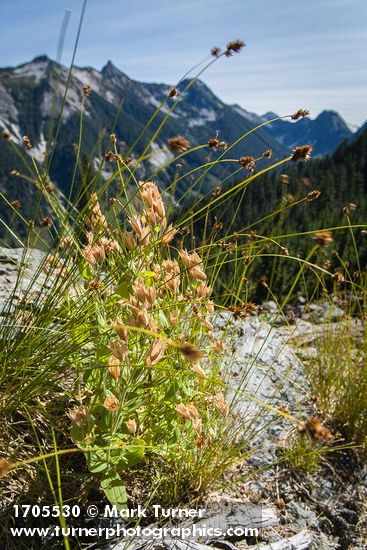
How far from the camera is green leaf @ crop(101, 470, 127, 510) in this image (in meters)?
1.44

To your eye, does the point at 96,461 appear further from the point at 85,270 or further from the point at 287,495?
the point at 287,495

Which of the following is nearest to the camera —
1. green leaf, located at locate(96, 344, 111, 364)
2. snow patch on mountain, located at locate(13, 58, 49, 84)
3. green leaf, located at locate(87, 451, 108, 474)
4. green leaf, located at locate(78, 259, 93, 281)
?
green leaf, located at locate(87, 451, 108, 474)

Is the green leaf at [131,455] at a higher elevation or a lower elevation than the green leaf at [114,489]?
higher

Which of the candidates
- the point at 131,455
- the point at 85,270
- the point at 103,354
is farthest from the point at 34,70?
the point at 131,455

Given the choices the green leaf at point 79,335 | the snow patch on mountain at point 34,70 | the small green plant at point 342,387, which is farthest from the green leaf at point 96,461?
the snow patch on mountain at point 34,70

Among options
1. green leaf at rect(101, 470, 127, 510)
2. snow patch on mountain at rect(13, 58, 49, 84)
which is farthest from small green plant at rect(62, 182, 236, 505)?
snow patch on mountain at rect(13, 58, 49, 84)

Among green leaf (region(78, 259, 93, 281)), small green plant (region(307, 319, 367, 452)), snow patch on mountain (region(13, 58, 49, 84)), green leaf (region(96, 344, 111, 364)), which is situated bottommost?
small green plant (region(307, 319, 367, 452))

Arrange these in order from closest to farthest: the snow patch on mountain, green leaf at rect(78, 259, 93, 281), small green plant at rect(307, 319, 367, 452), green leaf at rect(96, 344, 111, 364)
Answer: green leaf at rect(96, 344, 111, 364) → green leaf at rect(78, 259, 93, 281) → small green plant at rect(307, 319, 367, 452) → the snow patch on mountain

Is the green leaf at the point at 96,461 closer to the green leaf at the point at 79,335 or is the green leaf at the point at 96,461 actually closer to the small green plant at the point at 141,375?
the small green plant at the point at 141,375

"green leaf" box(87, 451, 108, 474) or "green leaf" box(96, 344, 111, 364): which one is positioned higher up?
"green leaf" box(96, 344, 111, 364)

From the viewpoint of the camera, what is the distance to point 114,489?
1.46 meters

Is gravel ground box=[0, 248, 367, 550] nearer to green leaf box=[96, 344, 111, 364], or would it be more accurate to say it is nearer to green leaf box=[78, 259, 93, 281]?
green leaf box=[78, 259, 93, 281]

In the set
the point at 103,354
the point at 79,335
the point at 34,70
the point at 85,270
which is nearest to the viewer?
the point at 103,354

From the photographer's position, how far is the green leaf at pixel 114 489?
1441mm
